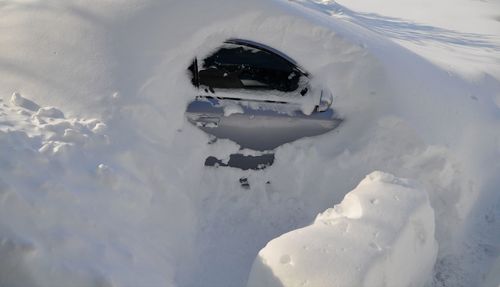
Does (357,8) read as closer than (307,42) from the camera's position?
No

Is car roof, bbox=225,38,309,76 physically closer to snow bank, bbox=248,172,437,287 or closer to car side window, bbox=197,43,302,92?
car side window, bbox=197,43,302,92

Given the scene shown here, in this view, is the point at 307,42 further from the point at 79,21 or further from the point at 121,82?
the point at 79,21

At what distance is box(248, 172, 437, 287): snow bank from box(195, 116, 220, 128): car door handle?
1.03m

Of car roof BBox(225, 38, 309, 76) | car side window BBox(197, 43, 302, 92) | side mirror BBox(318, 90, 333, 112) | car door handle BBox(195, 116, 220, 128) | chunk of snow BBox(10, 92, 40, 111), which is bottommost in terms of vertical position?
car door handle BBox(195, 116, 220, 128)

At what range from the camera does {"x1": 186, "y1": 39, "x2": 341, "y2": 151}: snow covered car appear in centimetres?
299

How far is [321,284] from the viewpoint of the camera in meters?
2.10

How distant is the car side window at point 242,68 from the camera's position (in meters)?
2.99

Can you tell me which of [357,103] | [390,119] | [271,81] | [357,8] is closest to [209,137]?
[271,81]

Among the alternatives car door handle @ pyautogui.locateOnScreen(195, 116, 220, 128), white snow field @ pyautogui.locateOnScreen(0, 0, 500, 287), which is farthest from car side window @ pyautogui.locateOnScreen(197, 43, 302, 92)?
car door handle @ pyautogui.locateOnScreen(195, 116, 220, 128)

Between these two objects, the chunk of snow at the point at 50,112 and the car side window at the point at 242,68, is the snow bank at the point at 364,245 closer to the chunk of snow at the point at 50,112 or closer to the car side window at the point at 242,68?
the car side window at the point at 242,68

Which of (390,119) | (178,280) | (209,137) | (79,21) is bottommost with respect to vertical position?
(178,280)

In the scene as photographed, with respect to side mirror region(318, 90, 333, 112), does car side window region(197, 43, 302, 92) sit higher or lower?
higher

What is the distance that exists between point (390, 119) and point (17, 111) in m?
2.72

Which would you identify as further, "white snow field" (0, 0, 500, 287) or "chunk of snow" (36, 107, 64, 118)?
"chunk of snow" (36, 107, 64, 118)
